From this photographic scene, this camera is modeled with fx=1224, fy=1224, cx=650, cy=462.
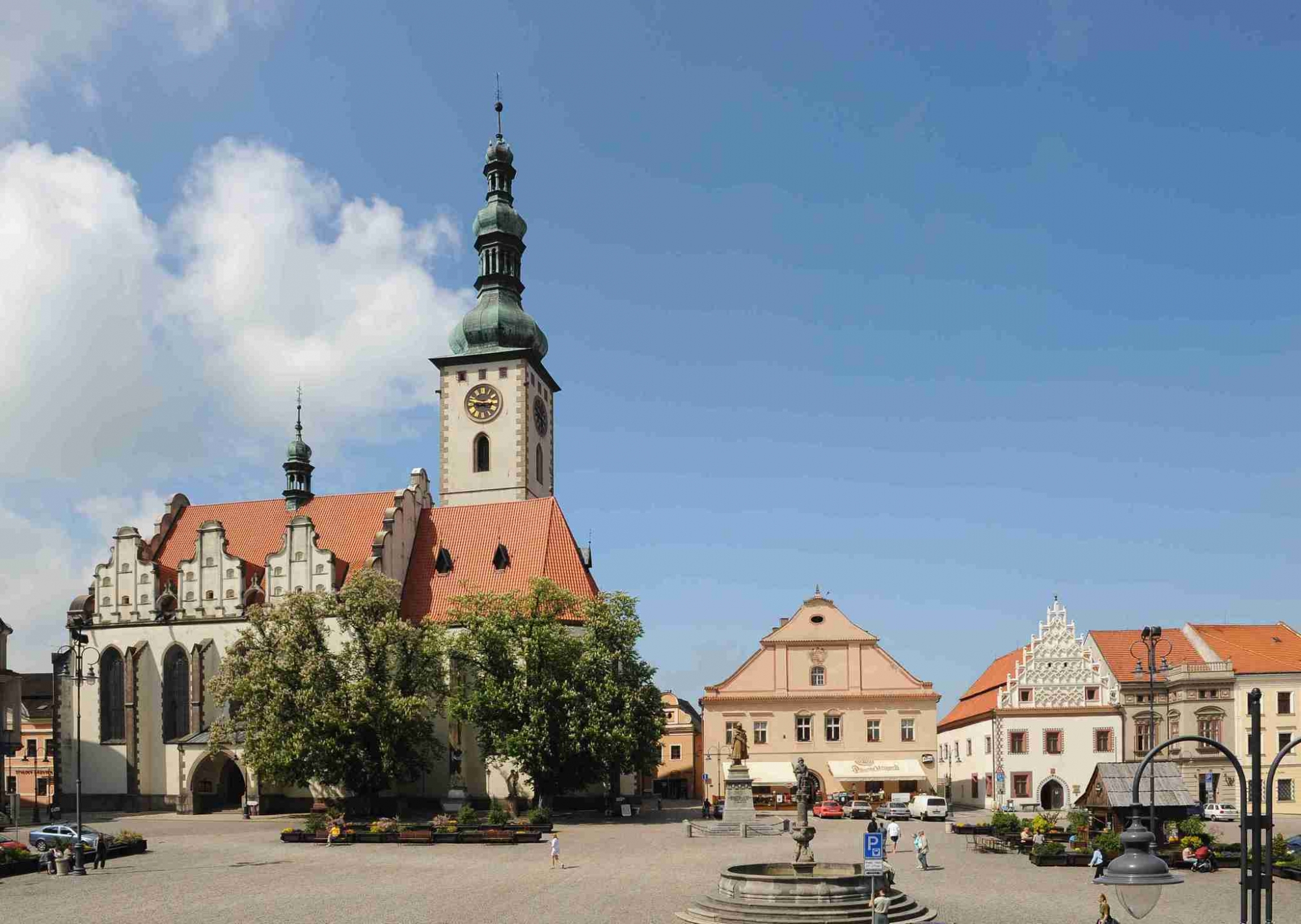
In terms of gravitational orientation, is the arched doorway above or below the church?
below

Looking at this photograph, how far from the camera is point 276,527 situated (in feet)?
221

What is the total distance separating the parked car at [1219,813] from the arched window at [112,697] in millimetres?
53214

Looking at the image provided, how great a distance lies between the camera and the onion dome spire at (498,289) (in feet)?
250

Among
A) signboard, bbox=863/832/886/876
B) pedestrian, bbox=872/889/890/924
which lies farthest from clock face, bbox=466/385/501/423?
pedestrian, bbox=872/889/890/924

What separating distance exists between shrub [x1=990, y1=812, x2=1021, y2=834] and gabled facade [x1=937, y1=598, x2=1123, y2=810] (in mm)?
20357

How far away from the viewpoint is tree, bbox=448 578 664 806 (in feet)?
168

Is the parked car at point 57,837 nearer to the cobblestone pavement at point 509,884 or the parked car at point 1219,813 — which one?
the cobblestone pavement at point 509,884

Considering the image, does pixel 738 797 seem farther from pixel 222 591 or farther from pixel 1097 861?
pixel 222 591

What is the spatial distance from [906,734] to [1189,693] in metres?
14.6

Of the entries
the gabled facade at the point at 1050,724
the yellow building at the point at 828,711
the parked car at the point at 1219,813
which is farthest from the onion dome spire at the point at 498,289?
the parked car at the point at 1219,813

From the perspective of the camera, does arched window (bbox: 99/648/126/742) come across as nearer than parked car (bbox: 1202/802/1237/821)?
No

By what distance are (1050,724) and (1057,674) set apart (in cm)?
267

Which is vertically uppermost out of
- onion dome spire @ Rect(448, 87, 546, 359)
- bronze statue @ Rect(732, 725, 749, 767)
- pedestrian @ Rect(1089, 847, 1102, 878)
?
onion dome spire @ Rect(448, 87, 546, 359)

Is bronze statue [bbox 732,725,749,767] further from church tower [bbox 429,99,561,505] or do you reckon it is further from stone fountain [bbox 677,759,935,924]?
church tower [bbox 429,99,561,505]
